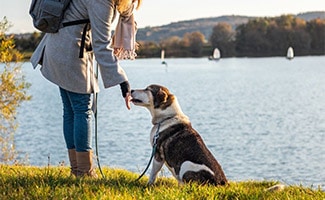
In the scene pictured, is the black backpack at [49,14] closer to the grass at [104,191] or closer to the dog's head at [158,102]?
the dog's head at [158,102]

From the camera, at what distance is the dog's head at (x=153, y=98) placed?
6145mm

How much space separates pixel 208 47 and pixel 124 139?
3549 inches

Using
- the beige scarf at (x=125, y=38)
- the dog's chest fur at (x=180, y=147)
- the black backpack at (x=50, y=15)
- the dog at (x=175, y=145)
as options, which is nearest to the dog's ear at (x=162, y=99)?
the dog at (x=175, y=145)

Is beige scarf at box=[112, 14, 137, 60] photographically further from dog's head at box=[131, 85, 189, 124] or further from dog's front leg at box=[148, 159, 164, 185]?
dog's front leg at box=[148, 159, 164, 185]

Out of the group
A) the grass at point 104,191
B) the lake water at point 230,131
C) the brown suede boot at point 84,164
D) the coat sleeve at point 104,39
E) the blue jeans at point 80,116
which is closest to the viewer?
the grass at point 104,191

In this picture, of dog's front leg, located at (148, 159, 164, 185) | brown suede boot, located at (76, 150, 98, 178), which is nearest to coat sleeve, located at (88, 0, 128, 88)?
brown suede boot, located at (76, 150, 98, 178)

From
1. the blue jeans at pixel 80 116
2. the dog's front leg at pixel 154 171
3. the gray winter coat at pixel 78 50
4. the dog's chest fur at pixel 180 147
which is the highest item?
the gray winter coat at pixel 78 50

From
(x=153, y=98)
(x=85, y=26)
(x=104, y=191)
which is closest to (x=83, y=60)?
(x=85, y=26)

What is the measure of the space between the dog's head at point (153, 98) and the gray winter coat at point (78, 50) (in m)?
0.47

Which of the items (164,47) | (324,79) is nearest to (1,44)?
(324,79)

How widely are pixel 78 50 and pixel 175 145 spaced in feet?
4.56

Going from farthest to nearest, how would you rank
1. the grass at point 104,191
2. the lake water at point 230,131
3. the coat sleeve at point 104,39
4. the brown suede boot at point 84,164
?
the lake water at point 230,131 → the brown suede boot at point 84,164 → the coat sleeve at point 104,39 → the grass at point 104,191

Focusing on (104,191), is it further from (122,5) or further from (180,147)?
(122,5)

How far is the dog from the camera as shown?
5.77 metres
